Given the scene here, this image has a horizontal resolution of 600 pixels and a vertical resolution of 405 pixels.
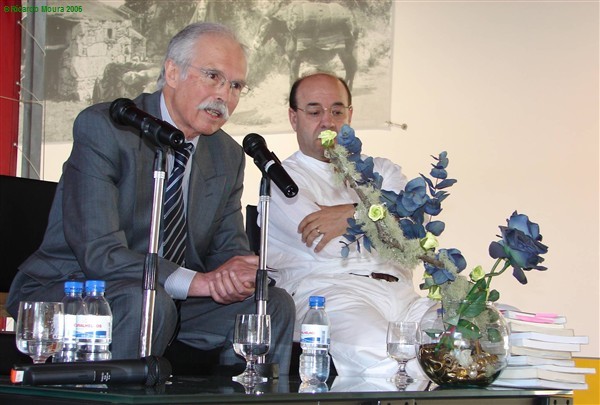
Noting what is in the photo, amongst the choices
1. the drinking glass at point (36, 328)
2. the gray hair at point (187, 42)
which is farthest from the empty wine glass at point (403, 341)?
the gray hair at point (187, 42)

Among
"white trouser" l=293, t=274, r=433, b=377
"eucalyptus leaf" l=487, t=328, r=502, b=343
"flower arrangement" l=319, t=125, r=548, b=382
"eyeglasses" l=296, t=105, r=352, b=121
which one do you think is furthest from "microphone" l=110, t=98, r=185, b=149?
"eyeglasses" l=296, t=105, r=352, b=121

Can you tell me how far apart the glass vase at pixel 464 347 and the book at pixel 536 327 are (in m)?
0.23

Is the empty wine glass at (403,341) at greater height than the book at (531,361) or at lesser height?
greater

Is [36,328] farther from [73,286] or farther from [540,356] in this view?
[540,356]

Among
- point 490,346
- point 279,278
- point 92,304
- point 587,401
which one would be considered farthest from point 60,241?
point 587,401

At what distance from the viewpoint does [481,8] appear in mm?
5543

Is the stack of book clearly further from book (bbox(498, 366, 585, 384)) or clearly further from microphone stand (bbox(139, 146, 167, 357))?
microphone stand (bbox(139, 146, 167, 357))

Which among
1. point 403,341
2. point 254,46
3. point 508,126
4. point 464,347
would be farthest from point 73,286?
point 508,126

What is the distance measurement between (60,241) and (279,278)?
3.41 ft

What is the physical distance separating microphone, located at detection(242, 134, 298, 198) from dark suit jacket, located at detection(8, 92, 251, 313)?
1.62 ft

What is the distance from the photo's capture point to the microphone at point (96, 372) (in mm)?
1784

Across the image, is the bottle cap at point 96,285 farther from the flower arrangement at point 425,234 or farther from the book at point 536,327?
the book at point 536,327

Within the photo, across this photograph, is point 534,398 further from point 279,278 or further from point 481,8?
point 481,8

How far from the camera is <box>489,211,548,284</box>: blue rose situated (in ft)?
7.20
